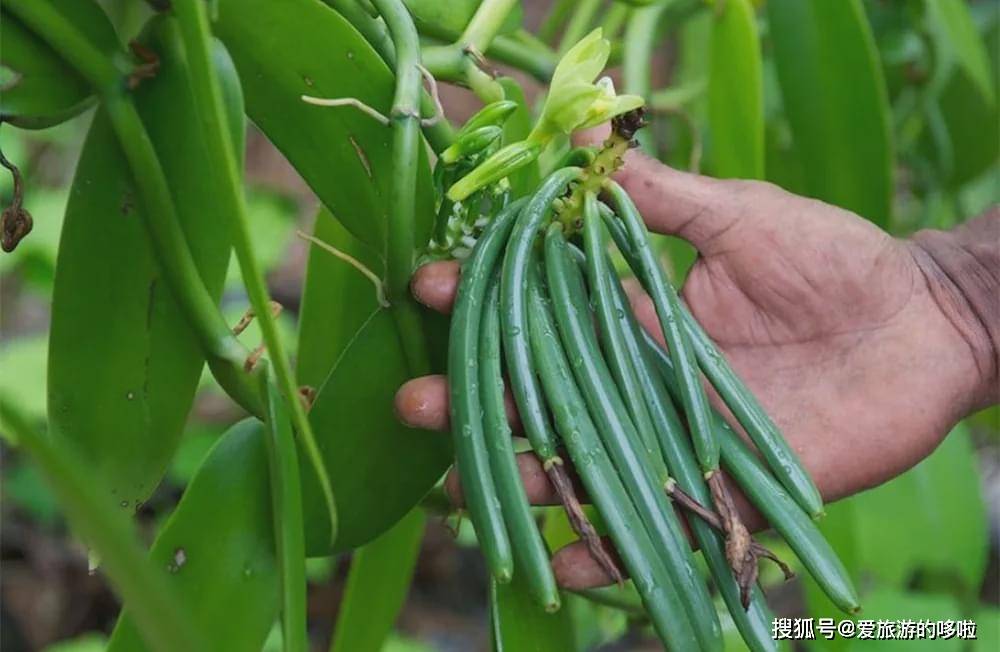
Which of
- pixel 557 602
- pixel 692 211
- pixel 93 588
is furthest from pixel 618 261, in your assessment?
pixel 93 588

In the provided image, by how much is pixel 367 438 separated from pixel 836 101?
533 mm

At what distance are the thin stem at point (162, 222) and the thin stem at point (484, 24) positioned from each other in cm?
18

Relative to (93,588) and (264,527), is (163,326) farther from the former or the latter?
(93,588)

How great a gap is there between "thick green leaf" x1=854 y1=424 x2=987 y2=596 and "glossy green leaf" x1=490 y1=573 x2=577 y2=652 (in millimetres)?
758

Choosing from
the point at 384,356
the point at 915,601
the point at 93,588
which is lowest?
the point at 93,588

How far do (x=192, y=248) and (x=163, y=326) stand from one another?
0.05 m

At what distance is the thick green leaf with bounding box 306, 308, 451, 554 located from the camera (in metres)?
0.56

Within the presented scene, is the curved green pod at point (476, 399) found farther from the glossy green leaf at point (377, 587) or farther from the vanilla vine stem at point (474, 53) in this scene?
the glossy green leaf at point (377, 587)

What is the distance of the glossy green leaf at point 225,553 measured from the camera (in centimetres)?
53

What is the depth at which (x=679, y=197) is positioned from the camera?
0.70 metres

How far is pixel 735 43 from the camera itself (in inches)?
32.9

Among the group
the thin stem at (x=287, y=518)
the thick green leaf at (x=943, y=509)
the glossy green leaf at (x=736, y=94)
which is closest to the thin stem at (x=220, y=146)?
the thin stem at (x=287, y=518)

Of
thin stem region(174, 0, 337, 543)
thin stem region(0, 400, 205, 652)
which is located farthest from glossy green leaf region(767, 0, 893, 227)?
thin stem region(0, 400, 205, 652)

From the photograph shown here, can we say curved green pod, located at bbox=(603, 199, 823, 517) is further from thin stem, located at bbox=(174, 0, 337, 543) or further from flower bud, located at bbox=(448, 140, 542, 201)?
thin stem, located at bbox=(174, 0, 337, 543)
